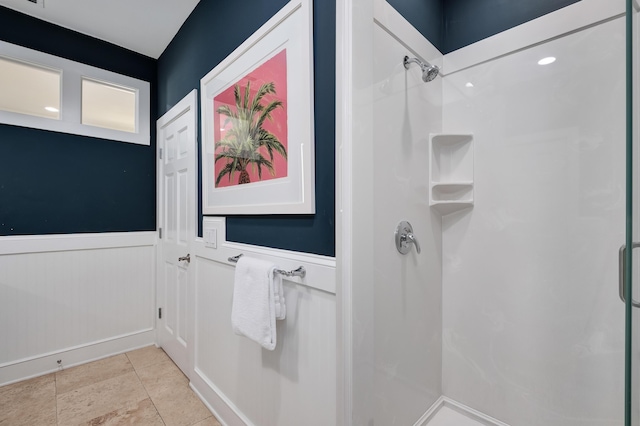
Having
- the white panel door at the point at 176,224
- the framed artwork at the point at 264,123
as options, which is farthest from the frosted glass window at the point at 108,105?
the framed artwork at the point at 264,123

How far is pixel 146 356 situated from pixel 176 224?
1.19 m

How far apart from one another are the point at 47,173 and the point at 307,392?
2501 mm

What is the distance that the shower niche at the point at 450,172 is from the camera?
4.67 ft

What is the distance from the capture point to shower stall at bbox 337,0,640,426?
98 centimetres

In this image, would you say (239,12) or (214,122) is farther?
(214,122)

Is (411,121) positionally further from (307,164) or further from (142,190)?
(142,190)

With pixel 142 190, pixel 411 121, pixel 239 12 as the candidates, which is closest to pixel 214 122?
pixel 239 12

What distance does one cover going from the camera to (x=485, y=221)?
140 centimetres

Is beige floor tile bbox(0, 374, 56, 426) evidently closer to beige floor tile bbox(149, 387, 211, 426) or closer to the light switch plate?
beige floor tile bbox(149, 387, 211, 426)

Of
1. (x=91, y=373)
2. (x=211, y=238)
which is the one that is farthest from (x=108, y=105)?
(x=91, y=373)

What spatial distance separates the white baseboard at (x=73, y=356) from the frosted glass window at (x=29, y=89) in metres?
1.84

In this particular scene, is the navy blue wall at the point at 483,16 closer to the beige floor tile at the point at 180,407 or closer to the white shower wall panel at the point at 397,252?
the white shower wall panel at the point at 397,252

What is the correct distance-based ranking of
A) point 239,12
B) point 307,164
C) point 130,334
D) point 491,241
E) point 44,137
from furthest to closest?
point 130,334 → point 44,137 → point 239,12 → point 491,241 → point 307,164

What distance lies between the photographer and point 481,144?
4.61 ft
